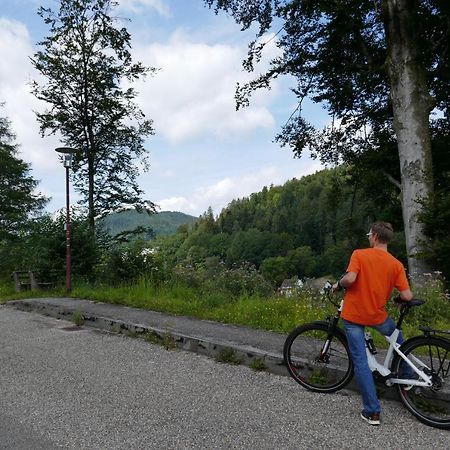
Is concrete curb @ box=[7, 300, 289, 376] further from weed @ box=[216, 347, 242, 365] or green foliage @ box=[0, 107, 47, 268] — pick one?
green foliage @ box=[0, 107, 47, 268]

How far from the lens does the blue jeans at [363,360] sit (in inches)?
151

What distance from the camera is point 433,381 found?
3963 millimetres

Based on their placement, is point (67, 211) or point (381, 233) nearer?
point (381, 233)

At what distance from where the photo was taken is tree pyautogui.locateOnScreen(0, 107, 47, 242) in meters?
25.3

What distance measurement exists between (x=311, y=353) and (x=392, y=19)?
9995 millimetres

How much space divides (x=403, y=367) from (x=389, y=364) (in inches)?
5.3

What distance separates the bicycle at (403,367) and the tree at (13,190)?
77.2ft

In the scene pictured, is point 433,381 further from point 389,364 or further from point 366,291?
point 366,291

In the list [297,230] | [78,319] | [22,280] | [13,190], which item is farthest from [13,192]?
[297,230]

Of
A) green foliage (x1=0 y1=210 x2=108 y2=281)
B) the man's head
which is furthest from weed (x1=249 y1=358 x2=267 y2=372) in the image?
green foliage (x1=0 y1=210 x2=108 y2=281)

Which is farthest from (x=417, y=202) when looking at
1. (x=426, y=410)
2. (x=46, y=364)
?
(x=46, y=364)

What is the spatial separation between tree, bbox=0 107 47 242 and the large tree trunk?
21.6 metres

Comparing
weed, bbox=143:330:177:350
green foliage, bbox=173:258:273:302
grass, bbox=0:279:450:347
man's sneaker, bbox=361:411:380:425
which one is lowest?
man's sneaker, bbox=361:411:380:425

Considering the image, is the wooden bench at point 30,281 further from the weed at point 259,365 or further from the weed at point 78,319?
the weed at point 259,365
